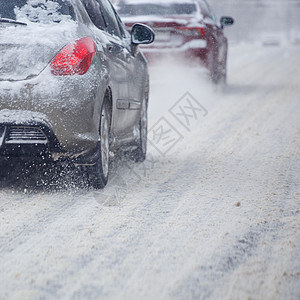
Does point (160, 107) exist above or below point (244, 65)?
above

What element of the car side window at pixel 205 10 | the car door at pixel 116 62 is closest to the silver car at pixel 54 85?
the car door at pixel 116 62

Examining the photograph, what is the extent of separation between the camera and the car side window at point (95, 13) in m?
5.98

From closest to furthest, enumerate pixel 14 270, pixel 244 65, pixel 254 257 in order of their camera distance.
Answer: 1. pixel 14 270
2. pixel 254 257
3. pixel 244 65

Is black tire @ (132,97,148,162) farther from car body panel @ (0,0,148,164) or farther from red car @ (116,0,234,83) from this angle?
red car @ (116,0,234,83)

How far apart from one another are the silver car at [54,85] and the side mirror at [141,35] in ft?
3.61

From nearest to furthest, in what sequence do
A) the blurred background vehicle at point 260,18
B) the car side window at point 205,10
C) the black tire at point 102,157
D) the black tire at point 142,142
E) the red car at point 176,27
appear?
the black tire at point 102,157 → the black tire at point 142,142 → the red car at point 176,27 → the car side window at point 205,10 → the blurred background vehicle at point 260,18

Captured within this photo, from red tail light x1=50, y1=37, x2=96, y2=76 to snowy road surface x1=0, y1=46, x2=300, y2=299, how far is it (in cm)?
95

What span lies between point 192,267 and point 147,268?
0.23 meters

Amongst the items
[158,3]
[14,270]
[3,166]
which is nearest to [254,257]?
[14,270]

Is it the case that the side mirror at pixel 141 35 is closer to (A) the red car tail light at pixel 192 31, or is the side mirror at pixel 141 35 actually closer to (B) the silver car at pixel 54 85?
(B) the silver car at pixel 54 85

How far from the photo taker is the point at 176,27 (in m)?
12.5

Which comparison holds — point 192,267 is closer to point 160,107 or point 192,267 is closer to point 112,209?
point 112,209

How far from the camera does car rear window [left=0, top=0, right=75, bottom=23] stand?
5488 mm

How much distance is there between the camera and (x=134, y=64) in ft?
22.9
